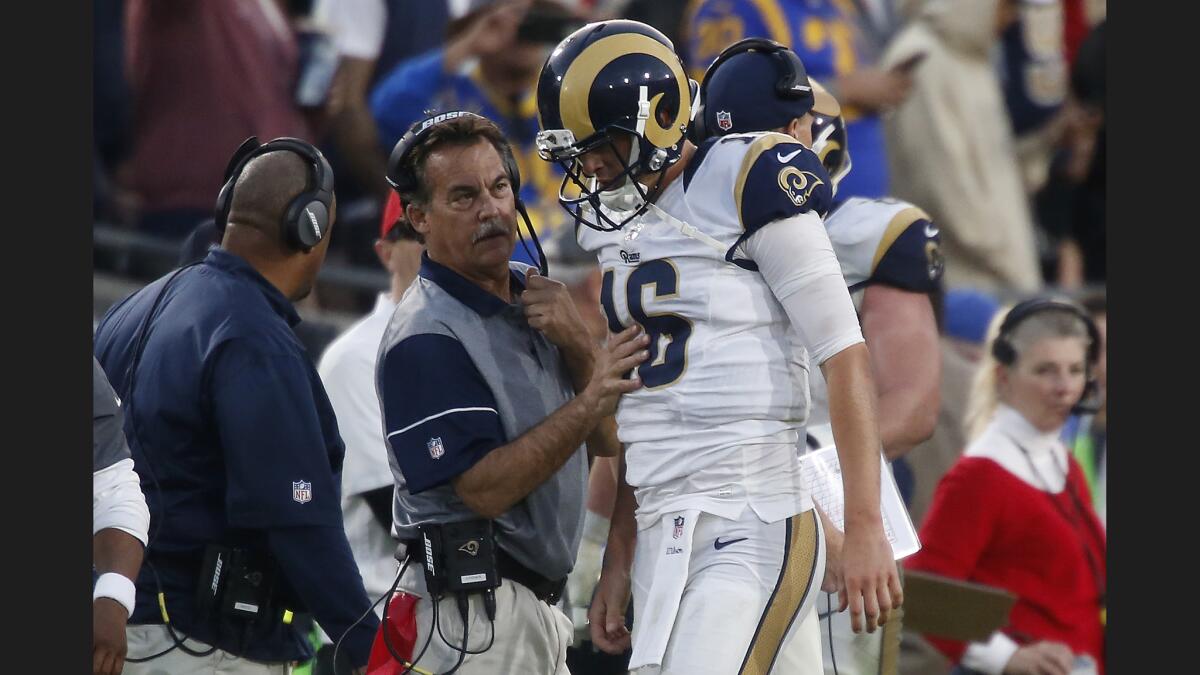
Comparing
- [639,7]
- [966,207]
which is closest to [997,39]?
[966,207]

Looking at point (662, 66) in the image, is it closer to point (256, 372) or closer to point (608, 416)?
point (608, 416)

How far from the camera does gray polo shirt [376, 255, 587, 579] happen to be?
12.7 ft

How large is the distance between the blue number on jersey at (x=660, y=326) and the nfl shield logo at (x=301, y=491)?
0.82 m

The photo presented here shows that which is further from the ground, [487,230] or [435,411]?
[487,230]

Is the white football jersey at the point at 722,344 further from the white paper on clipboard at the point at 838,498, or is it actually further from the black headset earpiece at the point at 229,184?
the black headset earpiece at the point at 229,184

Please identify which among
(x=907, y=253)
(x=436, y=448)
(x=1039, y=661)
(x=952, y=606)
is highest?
(x=907, y=253)

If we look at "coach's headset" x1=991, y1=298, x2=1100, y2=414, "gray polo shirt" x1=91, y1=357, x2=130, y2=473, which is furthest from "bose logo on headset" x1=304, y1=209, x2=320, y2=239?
"coach's headset" x1=991, y1=298, x2=1100, y2=414

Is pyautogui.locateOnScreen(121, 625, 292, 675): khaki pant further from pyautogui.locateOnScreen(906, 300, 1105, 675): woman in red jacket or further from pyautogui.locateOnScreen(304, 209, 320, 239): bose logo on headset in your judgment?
pyautogui.locateOnScreen(906, 300, 1105, 675): woman in red jacket

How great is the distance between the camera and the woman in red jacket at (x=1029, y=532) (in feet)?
18.2

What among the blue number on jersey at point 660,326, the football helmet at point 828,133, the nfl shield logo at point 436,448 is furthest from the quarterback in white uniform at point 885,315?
the nfl shield logo at point 436,448

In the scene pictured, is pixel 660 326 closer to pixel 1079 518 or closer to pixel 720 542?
pixel 720 542

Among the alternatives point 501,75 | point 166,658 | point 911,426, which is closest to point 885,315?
point 911,426

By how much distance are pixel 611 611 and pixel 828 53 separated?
4.44 m

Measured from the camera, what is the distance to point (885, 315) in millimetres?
4641
